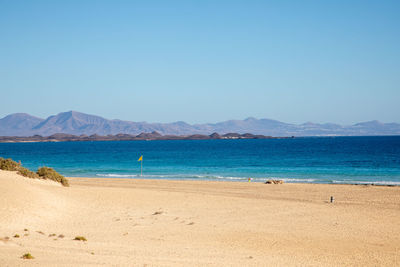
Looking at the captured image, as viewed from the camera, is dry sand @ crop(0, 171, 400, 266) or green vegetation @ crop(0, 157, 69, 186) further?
green vegetation @ crop(0, 157, 69, 186)

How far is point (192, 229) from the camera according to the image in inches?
655

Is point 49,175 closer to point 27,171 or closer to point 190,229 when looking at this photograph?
point 27,171

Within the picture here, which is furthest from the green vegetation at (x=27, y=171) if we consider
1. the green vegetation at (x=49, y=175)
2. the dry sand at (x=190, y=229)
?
the dry sand at (x=190, y=229)

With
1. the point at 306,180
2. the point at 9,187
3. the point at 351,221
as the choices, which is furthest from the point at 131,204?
the point at 306,180

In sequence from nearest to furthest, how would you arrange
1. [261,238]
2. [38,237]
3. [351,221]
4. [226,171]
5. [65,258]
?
[65,258]
[38,237]
[261,238]
[351,221]
[226,171]

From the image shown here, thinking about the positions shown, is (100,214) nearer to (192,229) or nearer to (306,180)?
(192,229)

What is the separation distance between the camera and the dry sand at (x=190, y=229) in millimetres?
11898

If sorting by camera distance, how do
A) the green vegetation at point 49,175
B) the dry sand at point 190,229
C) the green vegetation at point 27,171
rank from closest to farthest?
1. the dry sand at point 190,229
2. the green vegetation at point 27,171
3. the green vegetation at point 49,175

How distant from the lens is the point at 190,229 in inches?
654

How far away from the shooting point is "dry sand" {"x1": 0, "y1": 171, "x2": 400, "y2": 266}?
39.0ft

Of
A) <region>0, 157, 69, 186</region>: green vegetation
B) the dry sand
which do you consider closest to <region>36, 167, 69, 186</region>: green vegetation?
<region>0, 157, 69, 186</region>: green vegetation

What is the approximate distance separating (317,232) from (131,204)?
32.5ft

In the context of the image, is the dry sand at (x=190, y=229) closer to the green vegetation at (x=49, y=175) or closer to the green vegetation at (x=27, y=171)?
the green vegetation at (x=49, y=175)

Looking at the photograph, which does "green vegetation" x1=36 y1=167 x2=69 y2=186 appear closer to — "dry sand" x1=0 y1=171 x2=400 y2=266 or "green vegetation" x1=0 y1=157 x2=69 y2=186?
"green vegetation" x1=0 y1=157 x2=69 y2=186
